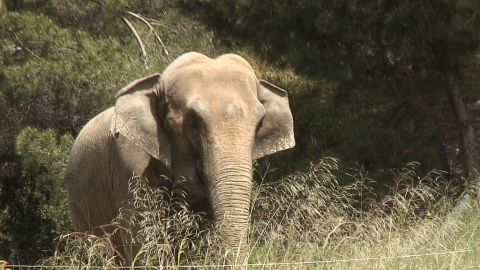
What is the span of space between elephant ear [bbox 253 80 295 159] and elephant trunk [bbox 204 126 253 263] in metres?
0.74

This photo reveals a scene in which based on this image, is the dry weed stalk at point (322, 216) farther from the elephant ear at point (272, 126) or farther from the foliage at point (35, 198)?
the foliage at point (35, 198)

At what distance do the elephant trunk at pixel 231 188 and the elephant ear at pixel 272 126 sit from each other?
74 centimetres

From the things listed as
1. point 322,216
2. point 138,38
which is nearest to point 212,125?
point 322,216

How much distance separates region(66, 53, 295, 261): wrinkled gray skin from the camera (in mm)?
6227

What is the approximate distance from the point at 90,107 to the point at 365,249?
7.49 meters

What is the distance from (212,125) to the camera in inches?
251

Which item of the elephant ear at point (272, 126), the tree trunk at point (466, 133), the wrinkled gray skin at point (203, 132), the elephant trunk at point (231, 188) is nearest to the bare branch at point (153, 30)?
the tree trunk at point (466, 133)

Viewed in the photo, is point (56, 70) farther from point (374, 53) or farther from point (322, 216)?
point (322, 216)

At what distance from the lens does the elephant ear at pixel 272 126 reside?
7.16 m

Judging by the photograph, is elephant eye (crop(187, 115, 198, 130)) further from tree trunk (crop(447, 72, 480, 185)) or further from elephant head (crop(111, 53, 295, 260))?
tree trunk (crop(447, 72, 480, 185))

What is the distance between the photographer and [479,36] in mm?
9188

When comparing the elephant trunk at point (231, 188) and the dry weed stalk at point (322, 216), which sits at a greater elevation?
the elephant trunk at point (231, 188)

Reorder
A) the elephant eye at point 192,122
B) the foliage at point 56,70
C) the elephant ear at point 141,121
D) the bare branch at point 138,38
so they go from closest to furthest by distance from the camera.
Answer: the elephant eye at point 192,122
the elephant ear at point 141,121
the foliage at point 56,70
the bare branch at point 138,38

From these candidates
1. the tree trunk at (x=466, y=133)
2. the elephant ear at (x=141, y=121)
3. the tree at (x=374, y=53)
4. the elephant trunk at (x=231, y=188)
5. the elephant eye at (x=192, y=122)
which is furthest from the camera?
the tree trunk at (x=466, y=133)
